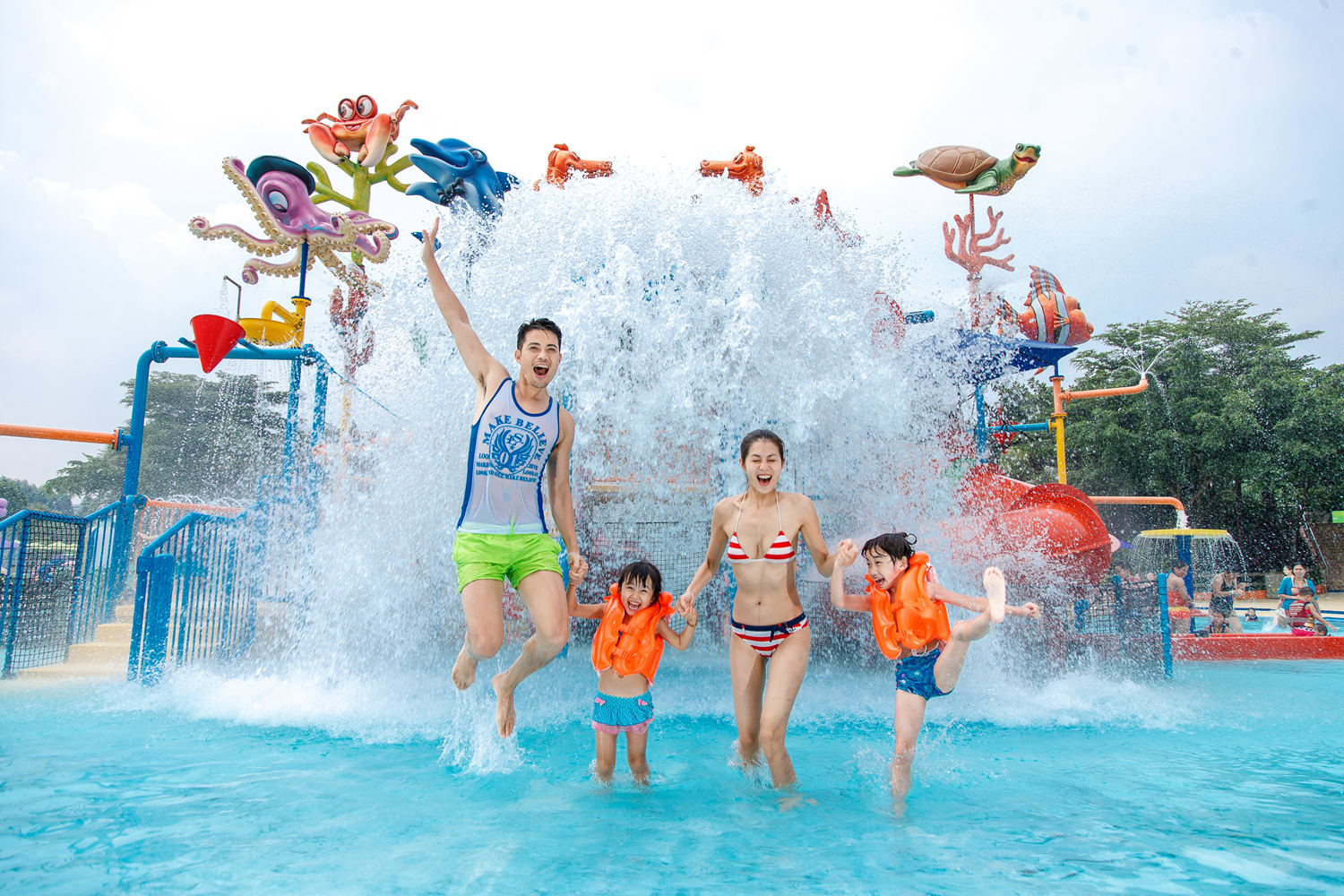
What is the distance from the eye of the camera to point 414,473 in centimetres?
584

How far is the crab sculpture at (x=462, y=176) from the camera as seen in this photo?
7098 millimetres

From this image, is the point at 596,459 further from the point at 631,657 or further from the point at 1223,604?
the point at 1223,604

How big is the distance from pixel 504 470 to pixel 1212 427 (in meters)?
26.5

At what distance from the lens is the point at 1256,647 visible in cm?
975

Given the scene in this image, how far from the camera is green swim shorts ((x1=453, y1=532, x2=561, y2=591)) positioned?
3.57 m

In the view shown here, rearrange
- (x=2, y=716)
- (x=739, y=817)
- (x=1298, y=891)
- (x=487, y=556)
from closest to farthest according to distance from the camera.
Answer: (x=1298, y=891)
(x=739, y=817)
(x=487, y=556)
(x=2, y=716)

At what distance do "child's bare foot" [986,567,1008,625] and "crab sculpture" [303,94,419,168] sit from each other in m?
10.3

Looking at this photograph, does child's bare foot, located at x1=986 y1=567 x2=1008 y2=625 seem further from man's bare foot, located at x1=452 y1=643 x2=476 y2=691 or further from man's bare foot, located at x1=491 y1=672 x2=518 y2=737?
man's bare foot, located at x1=452 y1=643 x2=476 y2=691

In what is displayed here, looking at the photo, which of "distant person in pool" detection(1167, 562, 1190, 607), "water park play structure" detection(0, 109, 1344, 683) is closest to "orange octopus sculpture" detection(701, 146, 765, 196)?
"water park play structure" detection(0, 109, 1344, 683)

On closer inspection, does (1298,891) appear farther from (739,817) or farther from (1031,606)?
(739,817)

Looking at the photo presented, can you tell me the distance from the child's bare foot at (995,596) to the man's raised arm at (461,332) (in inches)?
91.2

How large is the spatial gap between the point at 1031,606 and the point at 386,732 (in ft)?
11.7

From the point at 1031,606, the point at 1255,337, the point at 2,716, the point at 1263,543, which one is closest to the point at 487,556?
the point at 1031,606

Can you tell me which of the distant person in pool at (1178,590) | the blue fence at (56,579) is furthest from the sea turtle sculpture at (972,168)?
the blue fence at (56,579)
